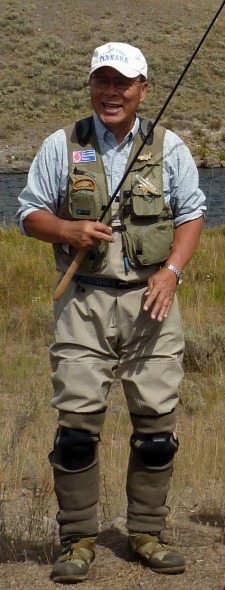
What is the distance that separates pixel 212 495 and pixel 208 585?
43.3 inches

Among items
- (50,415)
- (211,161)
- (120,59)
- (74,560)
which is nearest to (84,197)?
(120,59)

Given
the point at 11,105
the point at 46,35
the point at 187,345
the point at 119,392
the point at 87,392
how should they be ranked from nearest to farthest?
the point at 87,392, the point at 119,392, the point at 187,345, the point at 11,105, the point at 46,35

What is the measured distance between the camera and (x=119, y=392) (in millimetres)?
6805

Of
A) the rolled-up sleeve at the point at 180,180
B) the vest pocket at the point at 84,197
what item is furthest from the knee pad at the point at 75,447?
the rolled-up sleeve at the point at 180,180

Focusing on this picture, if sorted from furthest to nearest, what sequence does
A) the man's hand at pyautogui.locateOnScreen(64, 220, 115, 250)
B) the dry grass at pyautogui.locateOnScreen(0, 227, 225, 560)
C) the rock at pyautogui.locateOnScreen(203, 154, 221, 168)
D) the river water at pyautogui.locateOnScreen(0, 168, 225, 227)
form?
the rock at pyautogui.locateOnScreen(203, 154, 221, 168), the river water at pyautogui.locateOnScreen(0, 168, 225, 227), the dry grass at pyautogui.locateOnScreen(0, 227, 225, 560), the man's hand at pyautogui.locateOnScreen(64, 220, 115, 250)

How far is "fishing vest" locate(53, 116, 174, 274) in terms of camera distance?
3584 millimetres

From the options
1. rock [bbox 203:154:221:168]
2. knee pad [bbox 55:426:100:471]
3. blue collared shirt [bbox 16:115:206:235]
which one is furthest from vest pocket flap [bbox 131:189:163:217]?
rock [bbox 203:154:221:168]

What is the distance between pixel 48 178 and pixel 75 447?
3.05 ft

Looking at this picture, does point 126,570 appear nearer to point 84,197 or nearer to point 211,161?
point 84,197

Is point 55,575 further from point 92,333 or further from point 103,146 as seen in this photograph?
point 103,146

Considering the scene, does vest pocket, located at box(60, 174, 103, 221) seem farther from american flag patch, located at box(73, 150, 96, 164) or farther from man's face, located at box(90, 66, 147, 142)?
man's face, located at box(90, 66, 147, 142)

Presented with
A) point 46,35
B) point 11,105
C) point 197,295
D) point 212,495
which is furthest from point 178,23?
point 212,495

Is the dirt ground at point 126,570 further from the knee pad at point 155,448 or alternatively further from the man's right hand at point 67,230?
the man's right hand at point 67,230

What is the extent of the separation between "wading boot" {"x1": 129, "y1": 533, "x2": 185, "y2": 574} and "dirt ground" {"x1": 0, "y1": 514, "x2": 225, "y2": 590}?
0.03 metres
